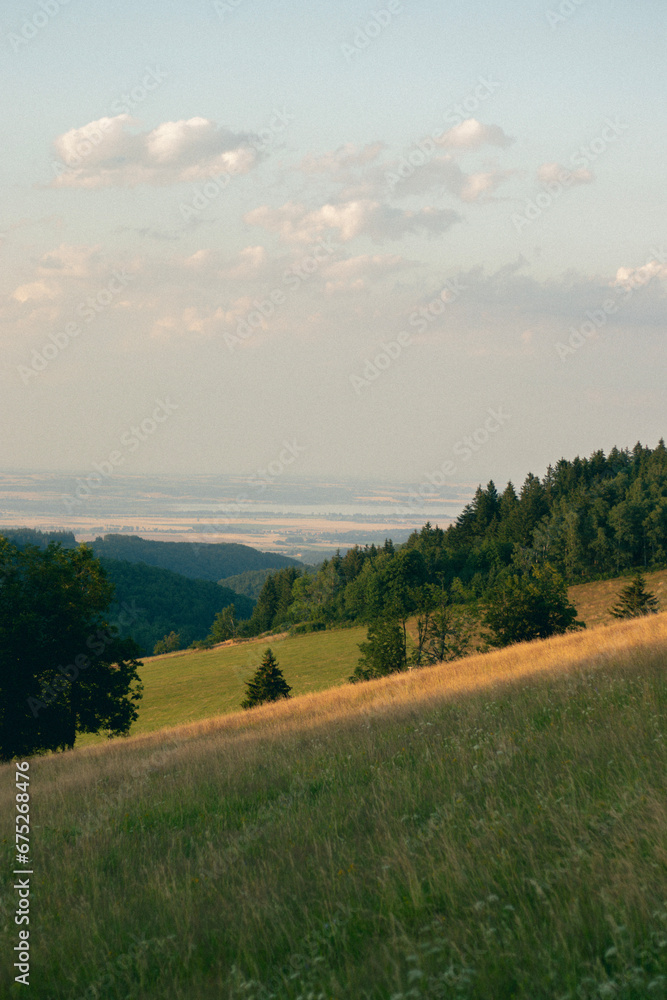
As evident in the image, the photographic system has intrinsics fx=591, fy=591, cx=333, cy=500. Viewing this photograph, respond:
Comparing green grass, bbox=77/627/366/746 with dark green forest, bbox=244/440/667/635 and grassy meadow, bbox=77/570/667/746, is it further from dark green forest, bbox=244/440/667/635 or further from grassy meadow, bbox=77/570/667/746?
dark green forest, bbox=244/440/667/635

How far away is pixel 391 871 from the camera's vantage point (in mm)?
5148

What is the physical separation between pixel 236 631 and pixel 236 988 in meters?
174

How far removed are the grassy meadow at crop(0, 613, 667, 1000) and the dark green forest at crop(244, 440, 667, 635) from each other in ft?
235

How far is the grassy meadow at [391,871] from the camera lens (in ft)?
12.2

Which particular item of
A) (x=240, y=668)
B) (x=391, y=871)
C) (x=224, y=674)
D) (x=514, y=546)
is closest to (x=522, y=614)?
(x=391, y=871)

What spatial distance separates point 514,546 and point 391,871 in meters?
129

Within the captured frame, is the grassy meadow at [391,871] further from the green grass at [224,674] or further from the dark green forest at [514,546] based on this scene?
the dark green forest at [514,546]

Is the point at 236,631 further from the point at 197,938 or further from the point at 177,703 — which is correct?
the point at 197,938

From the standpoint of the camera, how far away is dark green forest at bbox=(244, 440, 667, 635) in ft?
364

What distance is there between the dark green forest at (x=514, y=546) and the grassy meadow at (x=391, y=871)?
7162cm

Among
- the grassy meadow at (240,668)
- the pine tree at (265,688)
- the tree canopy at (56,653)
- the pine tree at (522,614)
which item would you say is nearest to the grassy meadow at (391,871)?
the tree canopy at (56,653)

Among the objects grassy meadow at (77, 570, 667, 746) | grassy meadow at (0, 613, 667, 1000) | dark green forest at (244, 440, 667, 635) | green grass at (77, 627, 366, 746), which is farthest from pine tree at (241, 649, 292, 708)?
dark green forest at (244, 440, 667, 635)

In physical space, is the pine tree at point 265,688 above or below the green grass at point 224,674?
above

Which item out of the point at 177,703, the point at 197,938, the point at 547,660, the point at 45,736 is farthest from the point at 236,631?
the point at 197,938
